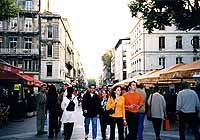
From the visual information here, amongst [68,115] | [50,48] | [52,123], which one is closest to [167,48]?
[50,48]

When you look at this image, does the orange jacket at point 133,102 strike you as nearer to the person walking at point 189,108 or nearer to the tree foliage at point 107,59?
the person walking at point 189,108

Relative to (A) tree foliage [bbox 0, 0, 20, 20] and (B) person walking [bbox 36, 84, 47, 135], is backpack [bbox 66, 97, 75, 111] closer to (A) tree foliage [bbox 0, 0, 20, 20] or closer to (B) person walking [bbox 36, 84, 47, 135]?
(B) person walking [bbox 36, 84, 47, 135]

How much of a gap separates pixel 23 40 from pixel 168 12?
4607cm

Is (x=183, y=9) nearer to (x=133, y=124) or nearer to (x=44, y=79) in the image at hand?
(x=133, y=124)

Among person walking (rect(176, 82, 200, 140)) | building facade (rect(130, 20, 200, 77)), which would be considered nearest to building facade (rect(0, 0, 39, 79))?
building facade (rect(130, 20, 200, 77))

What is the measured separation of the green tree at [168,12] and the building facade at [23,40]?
4332 centimetres

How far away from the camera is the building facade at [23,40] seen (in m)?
69.7

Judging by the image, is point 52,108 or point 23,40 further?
point 23,40

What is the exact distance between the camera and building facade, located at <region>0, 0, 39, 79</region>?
6969cm

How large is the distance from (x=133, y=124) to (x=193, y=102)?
189 centimetres

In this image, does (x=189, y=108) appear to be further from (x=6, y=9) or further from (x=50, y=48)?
(x=50, y=48)

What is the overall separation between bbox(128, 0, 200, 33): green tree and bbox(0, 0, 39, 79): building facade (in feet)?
142

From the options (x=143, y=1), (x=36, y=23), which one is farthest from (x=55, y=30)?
(x=143, y=1)

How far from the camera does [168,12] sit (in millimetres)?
27953
